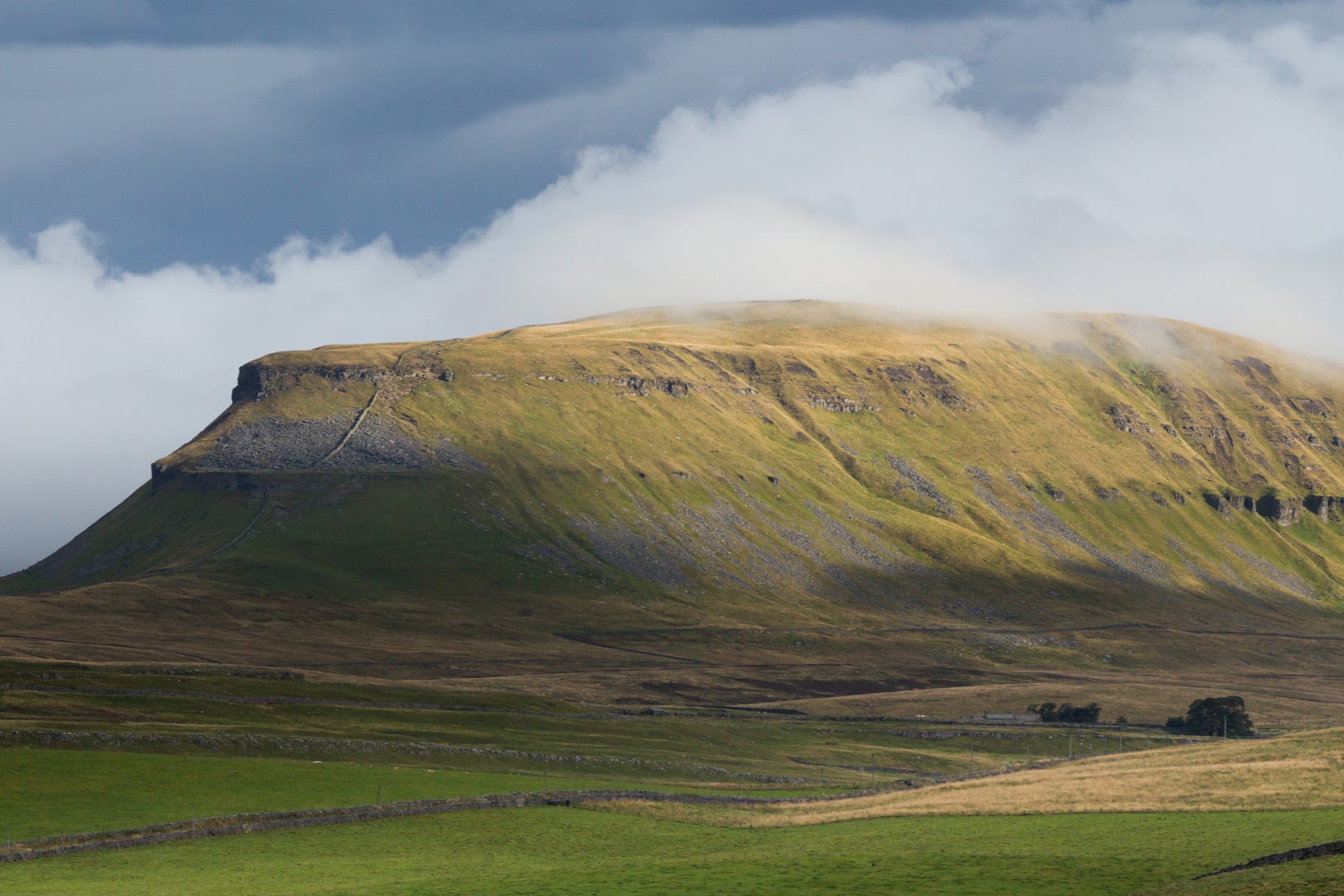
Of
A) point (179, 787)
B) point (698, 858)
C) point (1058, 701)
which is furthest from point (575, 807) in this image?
point (1058, 701)

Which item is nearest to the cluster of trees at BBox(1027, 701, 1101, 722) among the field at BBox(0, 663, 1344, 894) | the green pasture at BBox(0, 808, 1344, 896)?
the field at BBox(0, 663, 1344, 894)

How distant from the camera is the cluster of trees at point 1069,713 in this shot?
163500 mm

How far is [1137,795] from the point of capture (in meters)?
73.4

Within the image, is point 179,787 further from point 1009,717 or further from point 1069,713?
point 1069,713

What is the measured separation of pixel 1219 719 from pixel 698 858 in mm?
109459

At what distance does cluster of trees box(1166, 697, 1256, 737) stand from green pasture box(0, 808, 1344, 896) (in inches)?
3600

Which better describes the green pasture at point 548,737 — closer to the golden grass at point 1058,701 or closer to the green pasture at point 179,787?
the green pasture at point 179,787

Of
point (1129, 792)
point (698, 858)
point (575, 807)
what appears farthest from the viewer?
point (575, 807)

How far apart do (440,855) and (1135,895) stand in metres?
33.0

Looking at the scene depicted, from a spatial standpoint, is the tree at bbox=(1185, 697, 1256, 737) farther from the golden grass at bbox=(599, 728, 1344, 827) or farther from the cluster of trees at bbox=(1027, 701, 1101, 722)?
the golden grass at bbox=(599, 728, 1344, 827)

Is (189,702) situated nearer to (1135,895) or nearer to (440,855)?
(440,855)

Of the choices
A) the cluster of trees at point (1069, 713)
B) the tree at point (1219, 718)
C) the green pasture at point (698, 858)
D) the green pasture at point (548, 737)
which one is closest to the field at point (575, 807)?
the green pasture at point (698, 858)

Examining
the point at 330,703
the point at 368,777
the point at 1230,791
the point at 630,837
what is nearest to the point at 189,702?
the point at 330,703

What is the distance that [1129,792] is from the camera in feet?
246
